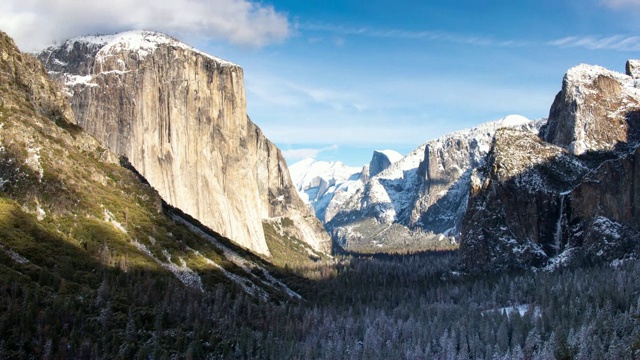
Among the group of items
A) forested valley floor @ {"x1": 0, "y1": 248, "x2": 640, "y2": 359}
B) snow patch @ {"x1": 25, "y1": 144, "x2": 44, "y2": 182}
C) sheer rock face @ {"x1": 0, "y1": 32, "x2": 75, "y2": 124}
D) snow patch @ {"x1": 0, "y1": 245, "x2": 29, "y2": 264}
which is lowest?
forested valley floor @ {"x1": 0, "y1": 248, "x2": 640, "y2": 359}

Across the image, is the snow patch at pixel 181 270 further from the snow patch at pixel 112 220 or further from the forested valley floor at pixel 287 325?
the forested valley floor at pixel 287 325

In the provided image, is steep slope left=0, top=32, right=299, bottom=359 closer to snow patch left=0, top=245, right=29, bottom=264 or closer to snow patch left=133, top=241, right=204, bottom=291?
snow patch left=0, top=245, right=29, bottom=264

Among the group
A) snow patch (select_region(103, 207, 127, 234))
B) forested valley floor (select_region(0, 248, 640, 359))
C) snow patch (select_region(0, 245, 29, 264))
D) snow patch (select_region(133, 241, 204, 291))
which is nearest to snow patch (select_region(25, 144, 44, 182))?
snow patch (select_region(103, 207, 127, 234))

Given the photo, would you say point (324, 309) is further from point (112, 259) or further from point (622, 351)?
point (622, 351)

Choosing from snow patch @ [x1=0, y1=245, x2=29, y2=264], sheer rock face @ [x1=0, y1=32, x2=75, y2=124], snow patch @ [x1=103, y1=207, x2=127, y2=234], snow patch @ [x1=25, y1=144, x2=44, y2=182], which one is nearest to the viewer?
snow patch @ [x1=0, y1=245, x2=29, y2=264]

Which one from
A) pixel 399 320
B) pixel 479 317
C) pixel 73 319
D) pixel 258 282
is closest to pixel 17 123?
pixel 73 319

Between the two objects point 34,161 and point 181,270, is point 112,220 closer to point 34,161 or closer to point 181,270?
point 181,270

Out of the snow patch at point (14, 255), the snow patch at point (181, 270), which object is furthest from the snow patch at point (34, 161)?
the snow patch at point (14, 255)

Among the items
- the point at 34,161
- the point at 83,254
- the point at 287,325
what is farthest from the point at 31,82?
the point at 287,325

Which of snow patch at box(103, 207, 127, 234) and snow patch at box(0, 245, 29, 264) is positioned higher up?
snow patch at box(103, 207, 127, 234)
